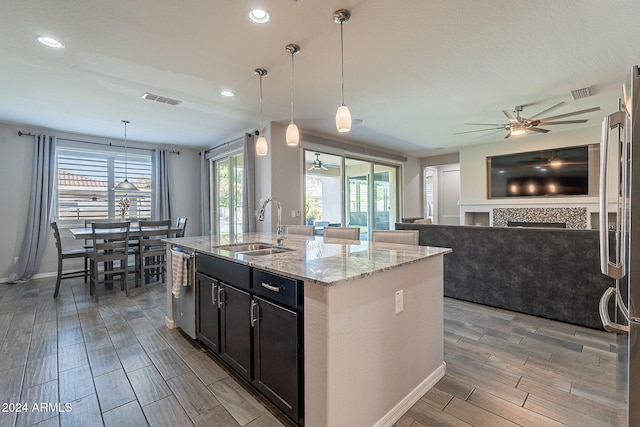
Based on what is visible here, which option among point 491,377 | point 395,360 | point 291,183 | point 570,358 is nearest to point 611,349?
point 570,358

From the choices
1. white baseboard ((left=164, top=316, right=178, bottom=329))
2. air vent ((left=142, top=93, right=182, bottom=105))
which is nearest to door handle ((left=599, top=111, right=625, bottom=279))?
white baseboard ((left=164, top=316, right=178, bottom=329))

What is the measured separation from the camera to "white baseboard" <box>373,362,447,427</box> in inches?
66.0

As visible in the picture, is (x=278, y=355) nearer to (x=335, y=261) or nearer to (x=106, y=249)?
(x=335, y=261)

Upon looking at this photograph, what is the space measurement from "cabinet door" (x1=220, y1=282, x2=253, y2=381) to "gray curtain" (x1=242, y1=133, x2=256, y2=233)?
280 centimetres

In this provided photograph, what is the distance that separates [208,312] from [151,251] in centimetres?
295

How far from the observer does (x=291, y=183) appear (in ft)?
16.2

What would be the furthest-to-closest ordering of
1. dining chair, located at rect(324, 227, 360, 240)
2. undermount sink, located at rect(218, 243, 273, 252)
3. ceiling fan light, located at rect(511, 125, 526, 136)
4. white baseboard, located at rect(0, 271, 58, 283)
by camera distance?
white baseboard, located at rect(0, 271, 58, 283)
ceiling fan light, located at rect(511, 125, 526, 136)
dining chair, located at rect(324, 227, 360, 240)
undermount sink, located at rect(218, 243, 273, 252)

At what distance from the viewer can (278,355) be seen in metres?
1.69

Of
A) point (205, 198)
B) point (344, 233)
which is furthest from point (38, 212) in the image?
point (344, 233)

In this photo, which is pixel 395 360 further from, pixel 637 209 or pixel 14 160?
pixel 14 160

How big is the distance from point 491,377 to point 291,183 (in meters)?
3.70

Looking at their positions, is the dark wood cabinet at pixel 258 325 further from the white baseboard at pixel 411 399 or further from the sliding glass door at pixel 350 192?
A: the sliding glass door at pixel 350 192

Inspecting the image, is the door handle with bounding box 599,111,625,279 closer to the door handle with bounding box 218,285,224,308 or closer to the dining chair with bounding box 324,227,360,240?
the dining chair with bounding box 324,227,360,240

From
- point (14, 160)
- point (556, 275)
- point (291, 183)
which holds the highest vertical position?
point (14, 160)
